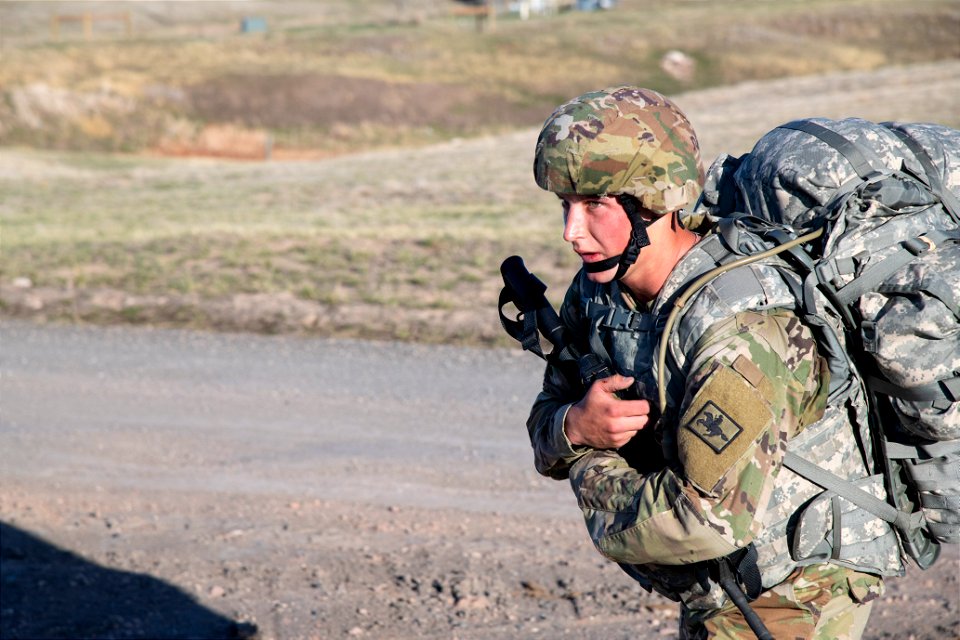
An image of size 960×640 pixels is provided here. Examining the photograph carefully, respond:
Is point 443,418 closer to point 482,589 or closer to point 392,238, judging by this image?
point 482,589

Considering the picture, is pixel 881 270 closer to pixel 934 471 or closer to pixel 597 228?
pixel 934 471

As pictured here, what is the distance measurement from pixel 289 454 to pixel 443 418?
999 millimetres

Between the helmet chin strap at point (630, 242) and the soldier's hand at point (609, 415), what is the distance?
0.73ft

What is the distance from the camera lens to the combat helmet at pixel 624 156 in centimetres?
229

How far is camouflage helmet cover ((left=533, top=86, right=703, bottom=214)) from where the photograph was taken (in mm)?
2291

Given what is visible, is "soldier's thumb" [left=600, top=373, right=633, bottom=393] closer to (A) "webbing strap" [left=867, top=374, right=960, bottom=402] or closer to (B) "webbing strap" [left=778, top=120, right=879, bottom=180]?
(A) "webbing strap" [left=867, top=374, right=960, bottom=402]

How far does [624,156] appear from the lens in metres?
2.28

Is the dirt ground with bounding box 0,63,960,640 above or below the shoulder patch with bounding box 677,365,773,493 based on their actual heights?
below

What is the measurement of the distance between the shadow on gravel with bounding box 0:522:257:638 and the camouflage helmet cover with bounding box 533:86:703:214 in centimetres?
270

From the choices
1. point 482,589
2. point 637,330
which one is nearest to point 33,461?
point 482,589

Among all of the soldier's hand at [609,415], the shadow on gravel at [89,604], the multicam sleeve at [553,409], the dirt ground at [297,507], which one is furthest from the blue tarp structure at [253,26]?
the soldier's hand at [609,415]

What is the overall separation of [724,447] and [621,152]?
24.1 inches

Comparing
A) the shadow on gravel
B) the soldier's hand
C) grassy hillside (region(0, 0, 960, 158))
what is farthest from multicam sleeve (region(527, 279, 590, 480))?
grassy hillside (region(0, 0, 960, 158))

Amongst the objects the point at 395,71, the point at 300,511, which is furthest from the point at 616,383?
the point at 395,71
